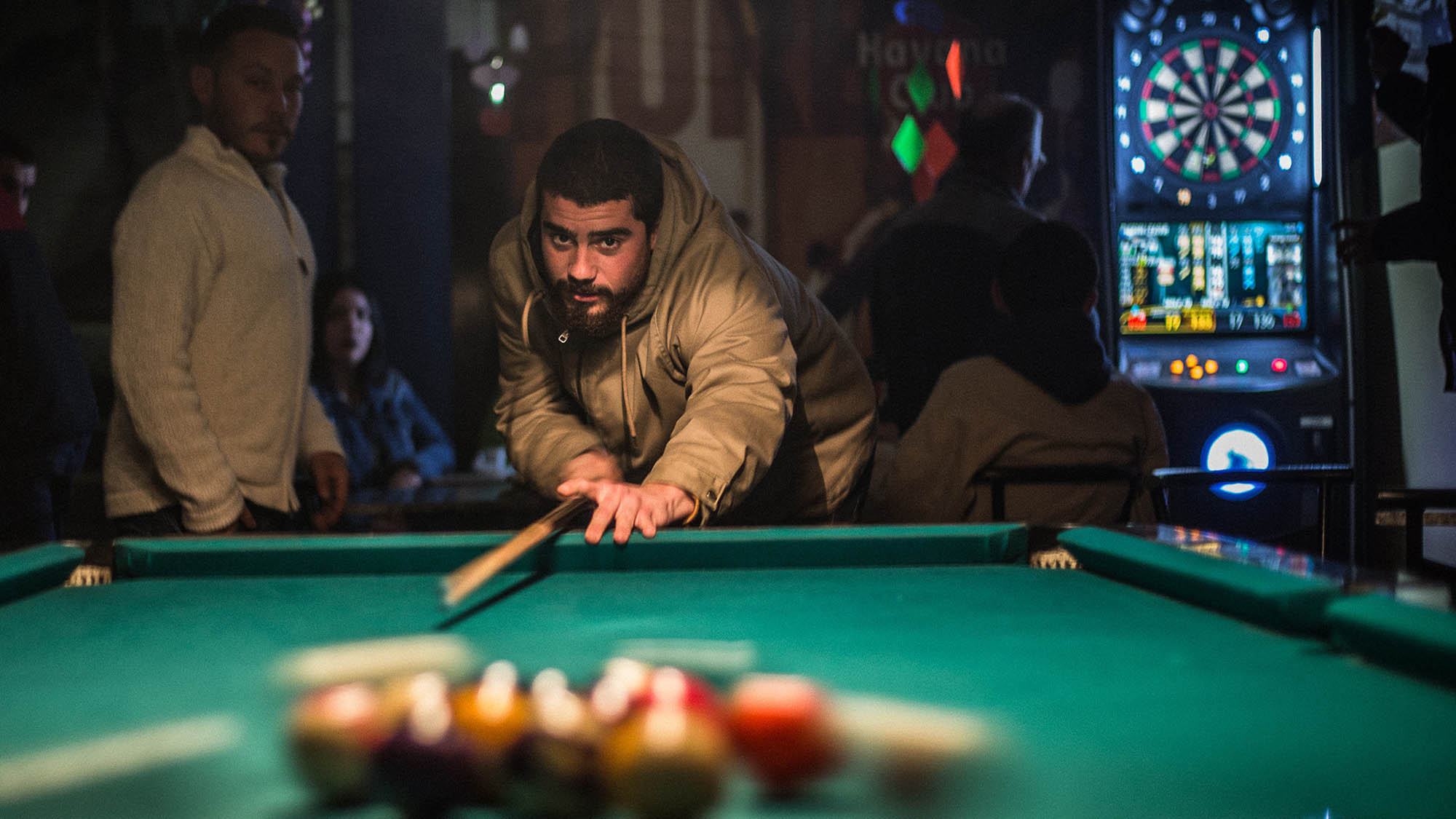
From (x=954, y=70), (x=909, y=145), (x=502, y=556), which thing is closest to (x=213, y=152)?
(x=502, y=556)

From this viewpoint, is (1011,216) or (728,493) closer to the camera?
(728,493)

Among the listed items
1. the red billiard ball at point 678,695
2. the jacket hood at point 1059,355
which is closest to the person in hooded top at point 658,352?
the jacket hood at point 1059,355

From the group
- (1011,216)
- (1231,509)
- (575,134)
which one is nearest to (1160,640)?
(575,134)

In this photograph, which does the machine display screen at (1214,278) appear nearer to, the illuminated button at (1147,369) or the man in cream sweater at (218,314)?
the illuminated button at (1147,369)

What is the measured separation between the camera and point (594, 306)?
2.10 m

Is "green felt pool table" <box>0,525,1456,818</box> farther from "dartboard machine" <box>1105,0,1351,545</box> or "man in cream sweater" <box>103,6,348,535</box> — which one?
"dartboard machine" <box>1105,0,1351,545</box>

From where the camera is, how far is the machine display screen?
12.3ft

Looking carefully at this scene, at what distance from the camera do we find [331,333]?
143 inches

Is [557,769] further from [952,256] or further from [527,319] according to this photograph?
[952,256]

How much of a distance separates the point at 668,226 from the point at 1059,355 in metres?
1.02

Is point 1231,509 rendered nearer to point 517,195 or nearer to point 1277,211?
point 1277,211

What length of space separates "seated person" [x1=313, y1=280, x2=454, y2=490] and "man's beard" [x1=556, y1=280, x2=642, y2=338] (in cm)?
156

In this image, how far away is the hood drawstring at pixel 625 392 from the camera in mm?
2162

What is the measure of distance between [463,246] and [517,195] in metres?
0.29
